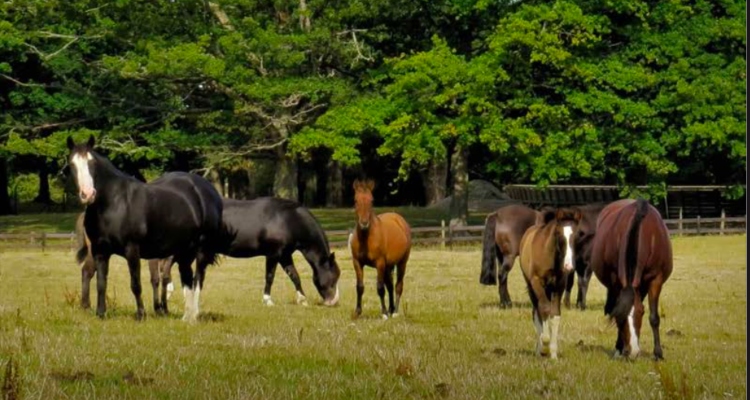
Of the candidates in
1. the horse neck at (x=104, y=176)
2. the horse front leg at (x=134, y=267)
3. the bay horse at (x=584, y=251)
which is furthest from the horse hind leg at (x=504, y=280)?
the horse neck at (x=104, y=176)

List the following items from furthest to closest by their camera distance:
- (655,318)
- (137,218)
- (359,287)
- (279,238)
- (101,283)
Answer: (279,238) → (359,287) → (137,218) → (101,283) → (655,318)

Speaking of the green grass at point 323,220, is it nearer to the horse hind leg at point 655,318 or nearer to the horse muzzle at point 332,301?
the horse muzzle at point 332,301

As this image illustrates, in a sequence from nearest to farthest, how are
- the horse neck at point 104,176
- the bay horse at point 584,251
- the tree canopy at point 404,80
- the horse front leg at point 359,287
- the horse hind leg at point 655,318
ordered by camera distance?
the horse hind leg at point 655,318 < the horse neck at point 104,176 < the horse front leg at point 359,287 < the bay horse at point 584,251 < the tree canopy at point 404,80

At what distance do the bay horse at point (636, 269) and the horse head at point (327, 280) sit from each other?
346 inches

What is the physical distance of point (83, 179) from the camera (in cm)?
1570

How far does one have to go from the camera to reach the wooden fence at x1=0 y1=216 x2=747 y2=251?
43406mm

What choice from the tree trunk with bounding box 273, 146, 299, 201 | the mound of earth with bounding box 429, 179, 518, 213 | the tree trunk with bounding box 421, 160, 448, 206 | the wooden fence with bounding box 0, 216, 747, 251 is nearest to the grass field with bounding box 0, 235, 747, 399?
the wooden fence with bounding box 0, 216, 747, 251

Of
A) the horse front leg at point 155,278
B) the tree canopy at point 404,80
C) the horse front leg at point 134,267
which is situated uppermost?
the tree canopy at point 404,80

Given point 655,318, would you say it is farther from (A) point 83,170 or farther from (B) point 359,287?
(A) point 83,170

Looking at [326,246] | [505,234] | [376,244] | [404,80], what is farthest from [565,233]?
[404,80]

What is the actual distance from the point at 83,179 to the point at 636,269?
708 cm

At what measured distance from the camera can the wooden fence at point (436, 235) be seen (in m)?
43.4

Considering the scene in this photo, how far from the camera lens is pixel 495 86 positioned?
1766 inches

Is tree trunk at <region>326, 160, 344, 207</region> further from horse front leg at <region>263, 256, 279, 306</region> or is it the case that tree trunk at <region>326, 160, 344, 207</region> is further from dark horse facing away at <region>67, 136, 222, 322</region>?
dark horse facing away at <region>67, 136, 222, 322</region>
